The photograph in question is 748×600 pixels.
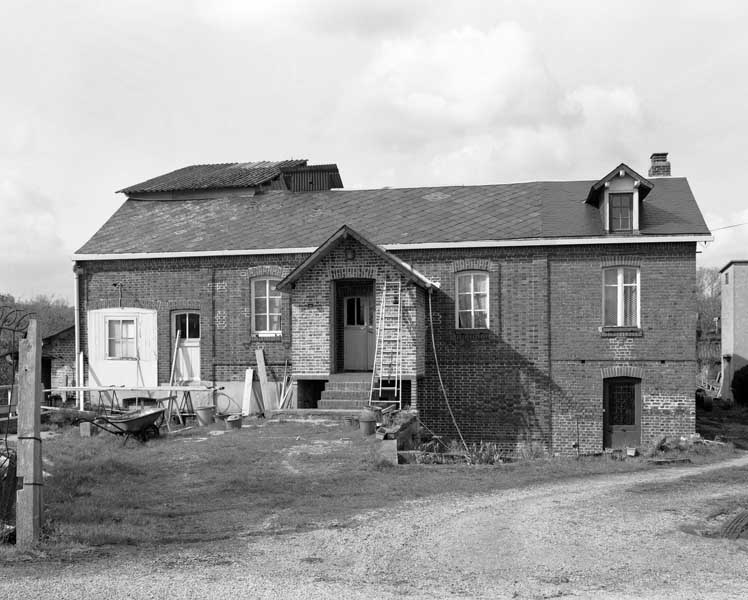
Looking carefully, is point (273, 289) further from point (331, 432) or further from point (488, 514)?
point (488, 514)

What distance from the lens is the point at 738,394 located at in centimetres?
3189

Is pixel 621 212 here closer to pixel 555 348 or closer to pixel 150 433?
pixel 555 348

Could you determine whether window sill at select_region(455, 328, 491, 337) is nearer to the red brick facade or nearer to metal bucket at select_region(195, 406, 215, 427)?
the red brick facade

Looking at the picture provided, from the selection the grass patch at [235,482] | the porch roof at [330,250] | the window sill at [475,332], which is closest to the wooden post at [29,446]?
the grass patch at [235,482]

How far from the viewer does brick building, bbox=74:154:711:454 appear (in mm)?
21047

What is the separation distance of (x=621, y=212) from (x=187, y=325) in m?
Answer: 12.5

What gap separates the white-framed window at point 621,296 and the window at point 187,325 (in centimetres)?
1133

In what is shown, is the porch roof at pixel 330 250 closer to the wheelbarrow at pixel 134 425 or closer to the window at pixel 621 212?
the window at pixel 621 212

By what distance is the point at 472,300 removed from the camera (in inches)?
877

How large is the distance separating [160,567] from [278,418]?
37.5 feet

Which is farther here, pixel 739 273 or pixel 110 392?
pixel 739 273

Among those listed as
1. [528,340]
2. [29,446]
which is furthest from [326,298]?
[29,446]

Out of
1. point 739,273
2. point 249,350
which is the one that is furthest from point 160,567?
point 739,273

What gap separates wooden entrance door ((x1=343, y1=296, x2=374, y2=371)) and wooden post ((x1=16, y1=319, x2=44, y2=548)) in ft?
44.0
